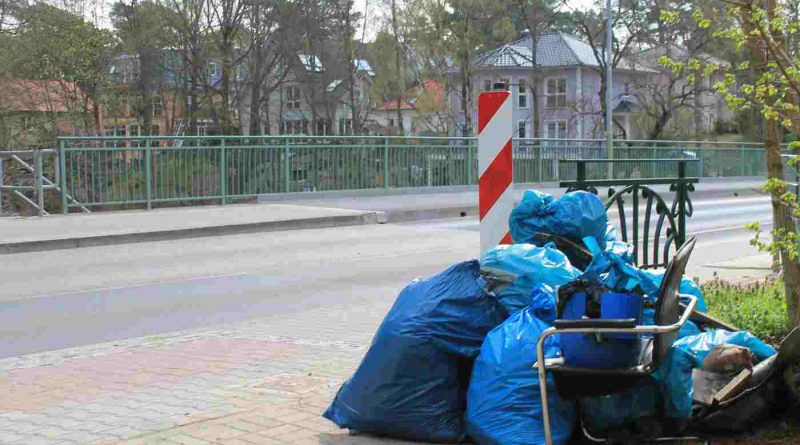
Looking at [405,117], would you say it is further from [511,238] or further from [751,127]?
[511,238]

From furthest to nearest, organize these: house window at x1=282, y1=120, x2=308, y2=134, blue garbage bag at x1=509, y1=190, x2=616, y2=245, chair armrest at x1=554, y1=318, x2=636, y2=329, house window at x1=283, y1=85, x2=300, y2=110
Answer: house window at x1=282, y1=120, x2=308, y2=134, house window at x1=283, y1=85, x2=300, y2=110, blue garbage bag at x1=509, y1=190, x2=616, y2=245, chair armrest at x1=554, y1=318, x2=636, y2=329

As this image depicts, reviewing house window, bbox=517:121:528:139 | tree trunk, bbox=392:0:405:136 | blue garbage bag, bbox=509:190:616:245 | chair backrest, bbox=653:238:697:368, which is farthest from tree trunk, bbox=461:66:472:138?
chair backrest, bbox=653:238:697:368

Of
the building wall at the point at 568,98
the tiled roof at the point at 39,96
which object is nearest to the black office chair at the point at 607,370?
the tiled roof at the point at 39,96

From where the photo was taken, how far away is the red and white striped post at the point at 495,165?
5.93 meters

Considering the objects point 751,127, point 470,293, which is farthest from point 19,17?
point 751,127

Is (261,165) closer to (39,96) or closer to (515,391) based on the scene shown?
(39,96)

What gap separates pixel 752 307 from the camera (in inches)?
257

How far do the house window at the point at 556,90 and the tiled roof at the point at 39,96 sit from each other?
3373cm

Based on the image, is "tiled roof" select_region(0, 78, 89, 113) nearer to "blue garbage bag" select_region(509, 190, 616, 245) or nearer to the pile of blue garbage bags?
"blue garbage bag" select_region(509, 190, 616, 245)

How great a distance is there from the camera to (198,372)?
6.40 metres

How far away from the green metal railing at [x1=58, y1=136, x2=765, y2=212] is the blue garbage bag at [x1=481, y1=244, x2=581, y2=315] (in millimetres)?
15578

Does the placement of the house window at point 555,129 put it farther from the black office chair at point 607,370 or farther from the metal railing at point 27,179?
the black office chair at point 607,370

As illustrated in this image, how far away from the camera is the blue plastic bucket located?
3.76 m

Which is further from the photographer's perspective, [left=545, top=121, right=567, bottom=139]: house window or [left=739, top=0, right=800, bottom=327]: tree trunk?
[left=545, top=121, right=567, bottom=139]: house window
